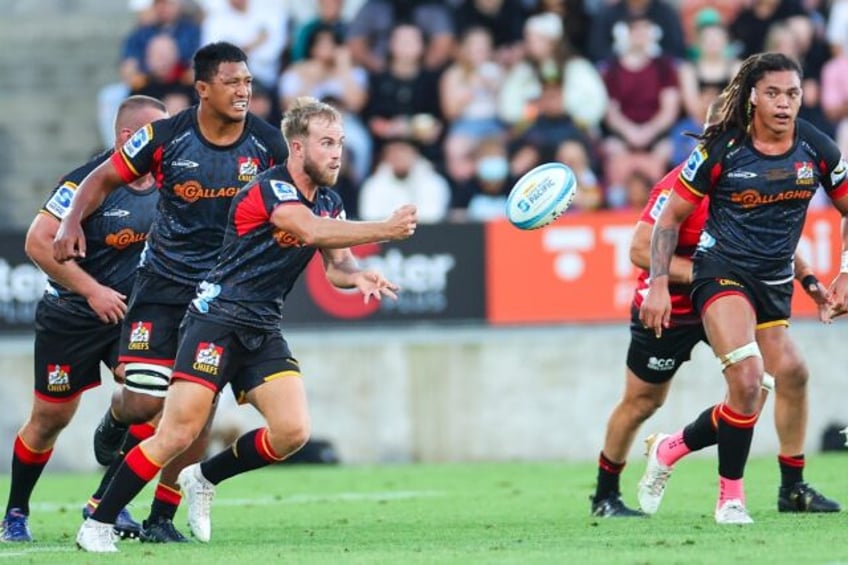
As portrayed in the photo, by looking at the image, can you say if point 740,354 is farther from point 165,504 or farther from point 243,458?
point 165,504

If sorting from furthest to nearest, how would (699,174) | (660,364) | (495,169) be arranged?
(495,169) → (660,364) → (699,174)

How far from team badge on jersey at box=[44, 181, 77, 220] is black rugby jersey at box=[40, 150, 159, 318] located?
0.33 feet

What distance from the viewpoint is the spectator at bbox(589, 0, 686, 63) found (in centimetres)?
1933

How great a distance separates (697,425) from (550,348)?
21.3 feet

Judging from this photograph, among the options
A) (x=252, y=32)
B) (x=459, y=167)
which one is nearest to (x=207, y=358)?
(x=459, y=167)

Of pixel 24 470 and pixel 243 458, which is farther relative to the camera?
pixel 24 470

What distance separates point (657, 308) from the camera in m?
9.96

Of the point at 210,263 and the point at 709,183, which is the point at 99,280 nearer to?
the point at 210,263

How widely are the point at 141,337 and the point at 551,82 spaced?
9645 mm

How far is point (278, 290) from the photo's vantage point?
9422 millimetres

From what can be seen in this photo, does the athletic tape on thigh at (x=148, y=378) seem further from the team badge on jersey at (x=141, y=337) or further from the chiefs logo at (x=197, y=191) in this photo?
the chiefs logo at (x=197, y=191)

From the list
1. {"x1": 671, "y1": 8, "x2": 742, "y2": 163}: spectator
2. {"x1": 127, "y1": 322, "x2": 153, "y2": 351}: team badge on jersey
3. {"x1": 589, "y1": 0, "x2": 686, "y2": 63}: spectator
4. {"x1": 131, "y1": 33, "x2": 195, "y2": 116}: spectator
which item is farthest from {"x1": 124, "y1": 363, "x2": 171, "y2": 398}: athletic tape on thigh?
{"x1": 589, "y1": 0, "x2": 686, "y2": 63}: spectator

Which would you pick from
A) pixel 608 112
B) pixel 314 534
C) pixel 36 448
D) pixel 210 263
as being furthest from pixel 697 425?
pixel 608 112

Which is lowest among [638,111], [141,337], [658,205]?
[141,337]
